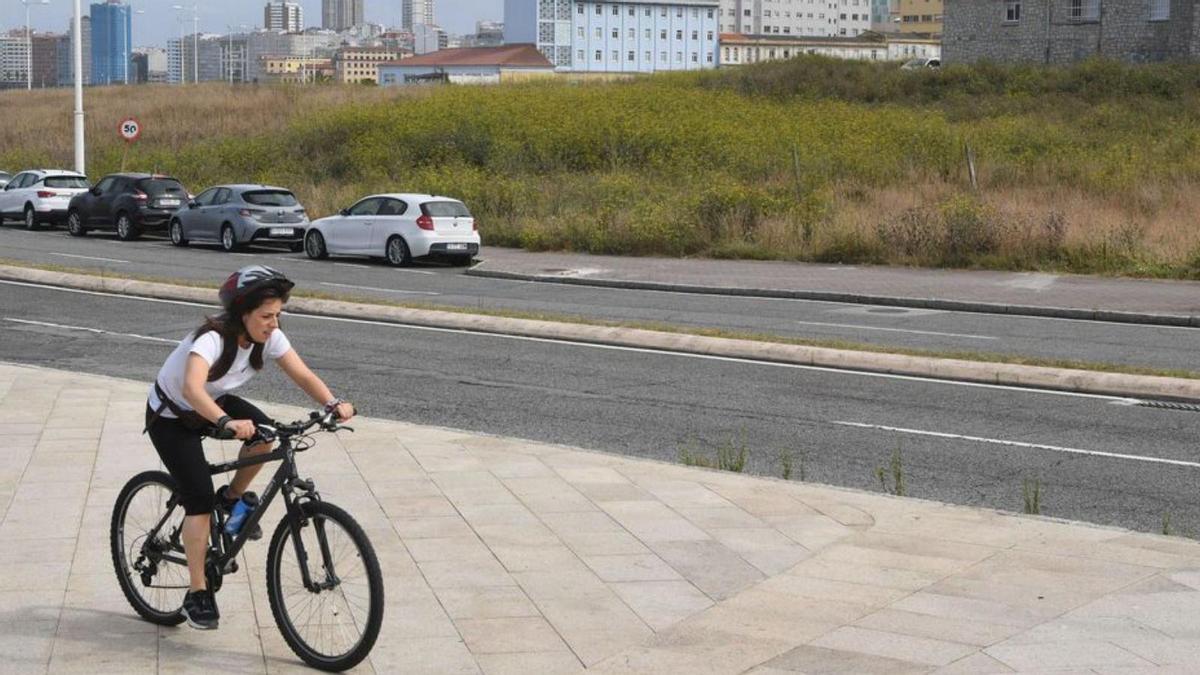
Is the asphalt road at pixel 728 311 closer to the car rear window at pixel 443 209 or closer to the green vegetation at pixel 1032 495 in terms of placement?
the car rear window at pixel 443 209

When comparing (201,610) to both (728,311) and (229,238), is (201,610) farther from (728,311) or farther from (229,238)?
(229,238)

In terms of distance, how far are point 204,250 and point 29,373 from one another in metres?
20.7

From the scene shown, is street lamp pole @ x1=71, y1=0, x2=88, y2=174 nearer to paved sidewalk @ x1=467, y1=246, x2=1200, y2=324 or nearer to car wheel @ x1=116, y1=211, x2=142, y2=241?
car wheel @ x1=116, y1=211, x2=142, y2=241

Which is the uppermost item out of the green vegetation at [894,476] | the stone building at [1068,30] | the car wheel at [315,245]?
the stone building at [1068,30]

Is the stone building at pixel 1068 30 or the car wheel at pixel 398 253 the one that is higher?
the stone building at pixel 1068 30

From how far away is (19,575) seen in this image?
7398mm

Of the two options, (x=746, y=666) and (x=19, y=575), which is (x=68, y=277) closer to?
(x=19, y=575)

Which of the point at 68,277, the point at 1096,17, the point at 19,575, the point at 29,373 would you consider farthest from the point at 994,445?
the point at 1096,17

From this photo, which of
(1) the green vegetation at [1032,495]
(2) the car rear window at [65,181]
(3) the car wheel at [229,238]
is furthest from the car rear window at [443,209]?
(1) the green vegetation at [1032,495]

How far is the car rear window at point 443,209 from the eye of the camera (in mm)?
30453

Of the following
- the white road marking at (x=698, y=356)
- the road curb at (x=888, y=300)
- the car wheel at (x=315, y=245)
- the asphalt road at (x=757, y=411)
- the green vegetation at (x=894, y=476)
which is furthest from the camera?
the car wheel at (x=315, y=245)

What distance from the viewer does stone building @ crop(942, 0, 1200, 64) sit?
64750mm

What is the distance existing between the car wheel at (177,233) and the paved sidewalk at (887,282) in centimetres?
844

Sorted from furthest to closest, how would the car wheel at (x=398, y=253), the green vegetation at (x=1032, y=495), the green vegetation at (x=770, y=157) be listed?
the car wheel at (x=398, y=253), the green vegetation at (x=770, y=157), the green vegetation at (x=1032, y=495)
